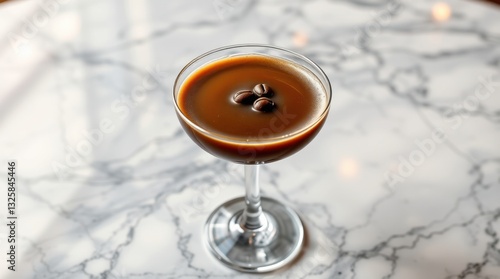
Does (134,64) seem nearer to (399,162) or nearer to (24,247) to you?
(24,247)

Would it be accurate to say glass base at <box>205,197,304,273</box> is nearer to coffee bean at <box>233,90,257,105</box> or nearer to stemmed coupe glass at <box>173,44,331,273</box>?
stemmed coupe glass at <box>173,44,331,273</box>

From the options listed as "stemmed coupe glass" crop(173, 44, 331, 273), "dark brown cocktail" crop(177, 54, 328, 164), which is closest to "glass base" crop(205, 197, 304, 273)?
"stemmed coupe glass" crop(173, 44, 331, 273)

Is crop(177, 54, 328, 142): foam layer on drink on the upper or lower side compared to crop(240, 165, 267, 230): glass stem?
upper

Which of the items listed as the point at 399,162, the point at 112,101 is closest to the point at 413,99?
the point at 399,162

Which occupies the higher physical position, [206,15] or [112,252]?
[206,15]

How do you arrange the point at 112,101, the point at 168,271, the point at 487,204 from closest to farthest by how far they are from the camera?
the point at 168,271 → the point at 487,204 → the point at 112,101

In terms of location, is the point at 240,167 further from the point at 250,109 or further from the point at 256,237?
the point at 250,109
